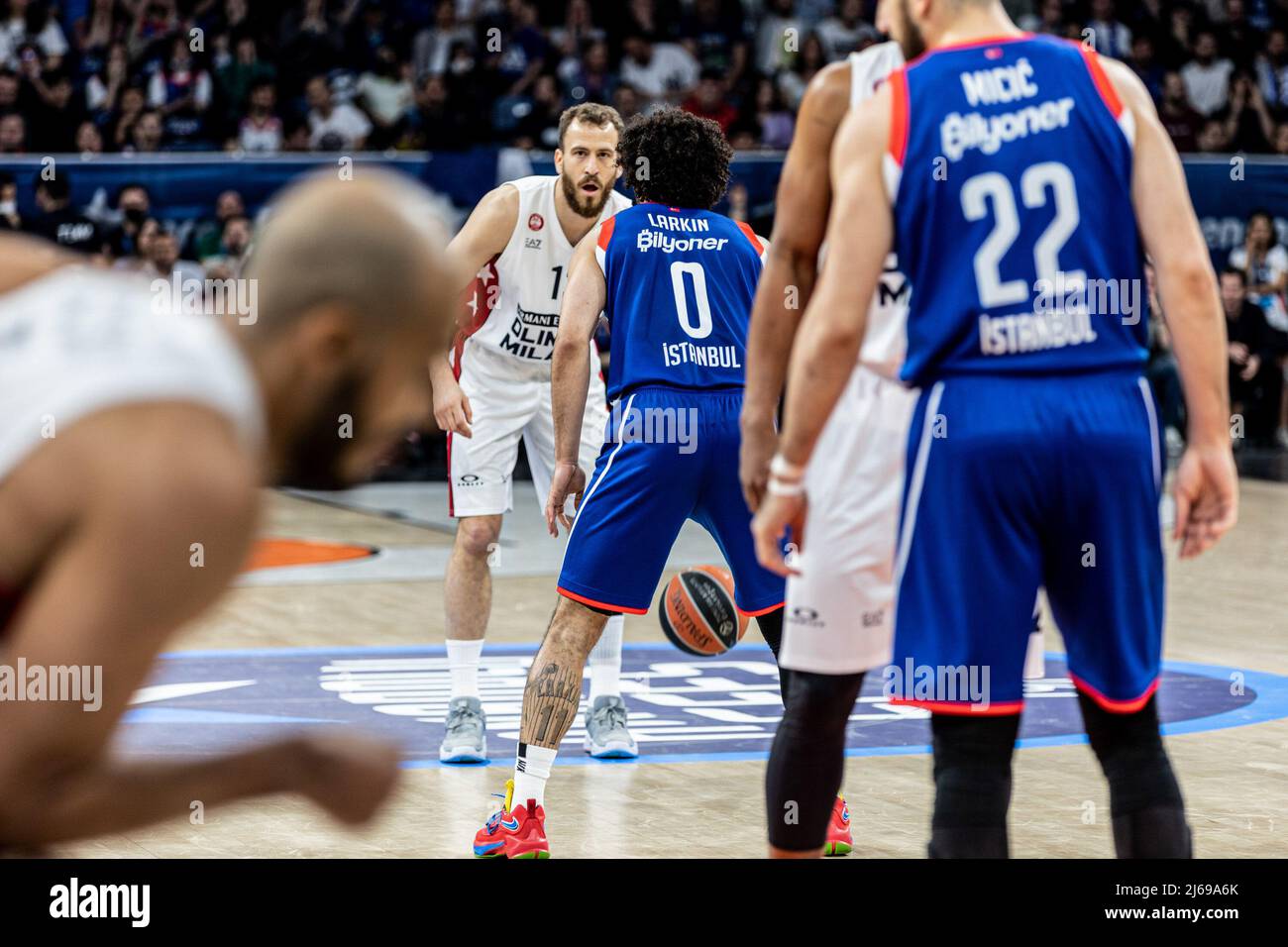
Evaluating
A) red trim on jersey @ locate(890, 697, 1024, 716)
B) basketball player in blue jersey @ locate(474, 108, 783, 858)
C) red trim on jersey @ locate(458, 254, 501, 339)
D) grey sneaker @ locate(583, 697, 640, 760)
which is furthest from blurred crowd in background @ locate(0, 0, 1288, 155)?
red trim on jersey @ locate(890, 697, 1024, 716)

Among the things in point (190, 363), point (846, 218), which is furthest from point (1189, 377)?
point (190, 363)

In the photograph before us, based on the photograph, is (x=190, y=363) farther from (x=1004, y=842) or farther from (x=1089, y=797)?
(x=1089, y=797)

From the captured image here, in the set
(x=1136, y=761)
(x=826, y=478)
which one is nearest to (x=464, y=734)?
(x=826, y=478)

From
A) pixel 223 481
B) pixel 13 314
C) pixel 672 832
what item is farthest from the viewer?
pixel 672 832

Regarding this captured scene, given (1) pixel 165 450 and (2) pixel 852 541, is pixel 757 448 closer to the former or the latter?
(2) pixel 852 541

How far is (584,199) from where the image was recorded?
237 inches

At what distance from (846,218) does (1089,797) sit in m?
2.83

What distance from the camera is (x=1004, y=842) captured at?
10.2ft

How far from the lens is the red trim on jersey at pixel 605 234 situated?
5043 mm

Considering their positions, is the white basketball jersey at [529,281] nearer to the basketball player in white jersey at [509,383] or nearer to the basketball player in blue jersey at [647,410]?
the basketball player in white jersey at [509,383]

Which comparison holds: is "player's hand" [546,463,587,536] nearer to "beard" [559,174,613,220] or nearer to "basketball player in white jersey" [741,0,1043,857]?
"beard" [559,174,613,220]

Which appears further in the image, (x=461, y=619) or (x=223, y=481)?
(x=461, y=619)

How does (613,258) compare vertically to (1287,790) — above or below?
above
